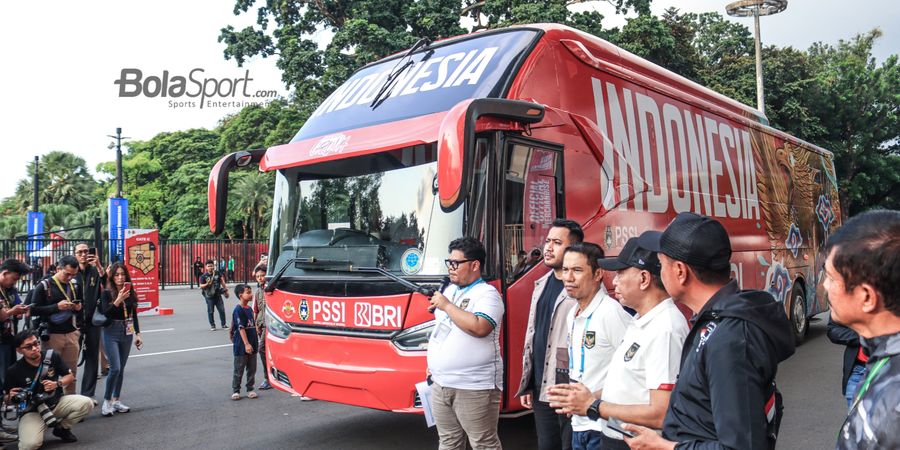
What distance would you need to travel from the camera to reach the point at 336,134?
5.68 meters

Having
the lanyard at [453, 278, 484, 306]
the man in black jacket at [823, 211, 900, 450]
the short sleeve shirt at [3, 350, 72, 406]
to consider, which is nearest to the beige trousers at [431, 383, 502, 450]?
the lanyard at [453, 278, 484, 306]

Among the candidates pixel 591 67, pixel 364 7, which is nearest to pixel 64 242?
pixel 364 7

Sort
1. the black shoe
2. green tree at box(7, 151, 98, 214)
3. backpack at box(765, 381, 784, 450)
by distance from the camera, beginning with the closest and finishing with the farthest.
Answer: backpack at box(765, 381, 784, 450) → the black shoe → green tree at box(7, 151, 98, 214)

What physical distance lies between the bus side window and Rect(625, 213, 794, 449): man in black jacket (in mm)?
2821

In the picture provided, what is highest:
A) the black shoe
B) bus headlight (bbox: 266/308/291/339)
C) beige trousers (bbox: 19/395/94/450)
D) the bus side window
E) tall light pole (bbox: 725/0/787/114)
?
tall light pole (bbox: 725/0/787/114)

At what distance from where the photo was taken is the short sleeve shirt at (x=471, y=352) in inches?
156

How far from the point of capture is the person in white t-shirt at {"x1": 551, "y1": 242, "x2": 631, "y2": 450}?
326 cm

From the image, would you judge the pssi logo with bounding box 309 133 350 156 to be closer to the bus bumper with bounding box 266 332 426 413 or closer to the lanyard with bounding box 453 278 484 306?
the bus bumper with bounding box 266 332 426 413

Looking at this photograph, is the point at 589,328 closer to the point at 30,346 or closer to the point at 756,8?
the point at 30,346

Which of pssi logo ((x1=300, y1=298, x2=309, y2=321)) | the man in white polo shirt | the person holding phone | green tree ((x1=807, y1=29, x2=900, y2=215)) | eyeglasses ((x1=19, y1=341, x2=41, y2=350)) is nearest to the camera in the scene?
the man in white polo shirt

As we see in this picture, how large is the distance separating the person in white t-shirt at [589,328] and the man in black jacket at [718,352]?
1.18 metres

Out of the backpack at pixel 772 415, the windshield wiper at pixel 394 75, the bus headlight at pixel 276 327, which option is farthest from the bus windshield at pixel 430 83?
the backpack at pixel 772 415

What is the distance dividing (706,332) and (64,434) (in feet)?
20.7

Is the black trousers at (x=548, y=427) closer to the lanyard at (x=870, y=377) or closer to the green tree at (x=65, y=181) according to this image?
the lanyard at (x=870, y=377)
